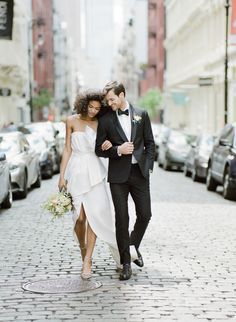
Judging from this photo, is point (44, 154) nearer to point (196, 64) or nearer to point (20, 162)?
point (20, 162)

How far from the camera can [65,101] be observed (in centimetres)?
14338

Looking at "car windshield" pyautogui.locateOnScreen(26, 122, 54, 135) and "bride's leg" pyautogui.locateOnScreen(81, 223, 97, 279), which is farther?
"car windshield" pyautogui.locateOnScreen(26, 122, 54, 135)

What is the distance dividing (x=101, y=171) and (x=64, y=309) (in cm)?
190

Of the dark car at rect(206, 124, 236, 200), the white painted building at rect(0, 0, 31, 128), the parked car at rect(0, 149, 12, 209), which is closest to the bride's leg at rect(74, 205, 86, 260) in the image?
the parked car at rect(0, 149, 12, 209)

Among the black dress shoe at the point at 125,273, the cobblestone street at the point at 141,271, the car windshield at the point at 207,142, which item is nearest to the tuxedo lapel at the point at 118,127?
the black dress shoe at the point at 125,273

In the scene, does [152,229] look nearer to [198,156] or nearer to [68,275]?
[68,275]

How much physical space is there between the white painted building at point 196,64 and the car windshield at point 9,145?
11444 millimetres

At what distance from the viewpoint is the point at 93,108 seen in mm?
8109

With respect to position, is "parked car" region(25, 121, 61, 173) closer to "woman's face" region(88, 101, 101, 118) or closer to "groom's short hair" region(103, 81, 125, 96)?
"woman's face" region(88, 101, 101, 118)

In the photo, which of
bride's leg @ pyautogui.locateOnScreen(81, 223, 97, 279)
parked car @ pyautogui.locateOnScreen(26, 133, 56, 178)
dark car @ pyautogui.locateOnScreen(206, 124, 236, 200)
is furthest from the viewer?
parked car @ pyautogui.locateOnScreen(26, 133, 56, 178)

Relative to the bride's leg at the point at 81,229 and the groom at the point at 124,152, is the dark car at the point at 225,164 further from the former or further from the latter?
the groom at the point at 124,152

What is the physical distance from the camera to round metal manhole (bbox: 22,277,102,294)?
755cm

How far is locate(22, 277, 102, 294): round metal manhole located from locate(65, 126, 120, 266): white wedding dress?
0.53 meters

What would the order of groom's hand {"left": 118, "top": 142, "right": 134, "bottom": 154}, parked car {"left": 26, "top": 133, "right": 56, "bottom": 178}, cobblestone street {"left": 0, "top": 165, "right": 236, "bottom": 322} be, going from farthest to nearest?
parked car {"left": 26, "top": 133, "right": 56, "bottom": 178} < groom's hand {"left": 118, "top": 142, "right": 134, "bottom": 154} < cobblestone street {"left": 0, "top": 165, "right": 236, "bottom": 322}
